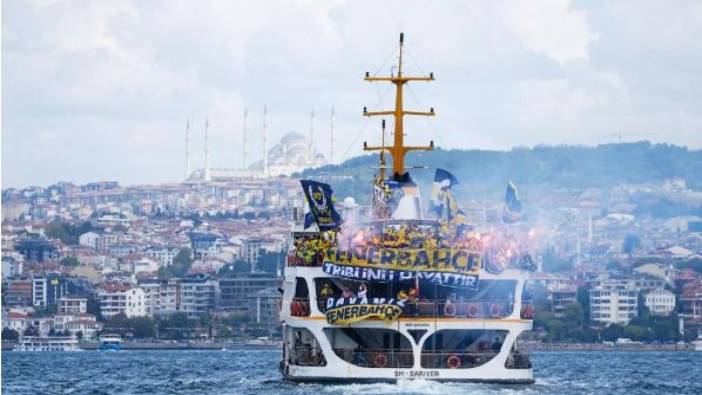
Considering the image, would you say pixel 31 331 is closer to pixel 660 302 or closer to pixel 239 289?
pixel 239 289

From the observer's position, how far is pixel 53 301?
623 feet

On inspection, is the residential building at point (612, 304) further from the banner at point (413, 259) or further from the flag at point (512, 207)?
the banner at point (413, 259)

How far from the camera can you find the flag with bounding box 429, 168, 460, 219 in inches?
2370

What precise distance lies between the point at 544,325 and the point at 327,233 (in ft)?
320

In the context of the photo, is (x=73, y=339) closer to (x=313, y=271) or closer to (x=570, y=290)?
(x=570, y=290)

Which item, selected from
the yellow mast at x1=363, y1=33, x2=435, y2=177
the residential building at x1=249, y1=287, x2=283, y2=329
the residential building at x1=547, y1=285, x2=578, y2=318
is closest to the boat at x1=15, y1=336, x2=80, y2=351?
the residential building at x1=249, y1=287, x2=283, y2=329

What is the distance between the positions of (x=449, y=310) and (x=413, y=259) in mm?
1579

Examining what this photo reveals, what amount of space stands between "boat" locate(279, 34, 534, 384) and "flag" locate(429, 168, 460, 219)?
1196 mm

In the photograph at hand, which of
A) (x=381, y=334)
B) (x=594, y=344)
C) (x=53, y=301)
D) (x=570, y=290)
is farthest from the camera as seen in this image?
(x=53, y=301)

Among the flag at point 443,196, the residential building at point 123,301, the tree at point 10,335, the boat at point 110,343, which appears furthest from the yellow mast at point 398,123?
the residential building at point 123,301

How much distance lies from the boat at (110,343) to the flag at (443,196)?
92.6m

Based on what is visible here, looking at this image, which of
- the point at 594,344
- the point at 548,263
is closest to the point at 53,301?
the point at 548,263

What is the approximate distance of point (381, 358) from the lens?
55.5 meters

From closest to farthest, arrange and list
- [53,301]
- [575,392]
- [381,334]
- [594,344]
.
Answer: [381,334]
[575,392]
[594,344]
[53,301]
